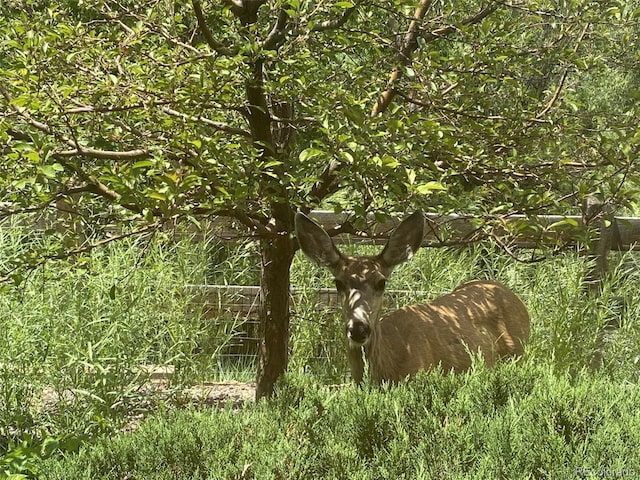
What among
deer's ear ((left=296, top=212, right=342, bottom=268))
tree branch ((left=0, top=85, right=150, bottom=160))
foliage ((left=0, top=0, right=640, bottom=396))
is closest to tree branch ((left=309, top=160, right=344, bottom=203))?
foliage ((left=0, top=0, right=640, bottom=396))

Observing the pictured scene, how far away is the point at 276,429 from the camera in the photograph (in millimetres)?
3719

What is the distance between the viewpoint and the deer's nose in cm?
450

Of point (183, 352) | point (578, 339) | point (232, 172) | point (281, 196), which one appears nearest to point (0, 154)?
point (232, 172)

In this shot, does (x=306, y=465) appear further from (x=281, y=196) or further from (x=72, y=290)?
(x=72, y=290)

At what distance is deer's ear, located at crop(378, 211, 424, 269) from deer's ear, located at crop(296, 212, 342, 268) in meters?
0.31

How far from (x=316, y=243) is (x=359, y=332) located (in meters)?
0.74

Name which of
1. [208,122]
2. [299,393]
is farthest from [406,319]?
[208,122]

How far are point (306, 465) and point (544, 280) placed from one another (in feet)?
15.4

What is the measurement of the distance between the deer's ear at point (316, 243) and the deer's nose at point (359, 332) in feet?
A: 2.15

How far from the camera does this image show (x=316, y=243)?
501 centimetres

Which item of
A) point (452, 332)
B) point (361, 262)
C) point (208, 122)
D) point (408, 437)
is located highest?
point (208, 122)

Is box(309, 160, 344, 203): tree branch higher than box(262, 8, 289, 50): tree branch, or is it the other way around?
box(262, 8, 289, 50): tree branch

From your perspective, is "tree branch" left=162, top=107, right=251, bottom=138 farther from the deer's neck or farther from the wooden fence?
the wooden fence

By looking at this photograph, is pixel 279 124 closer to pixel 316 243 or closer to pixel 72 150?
pixel 316 243
